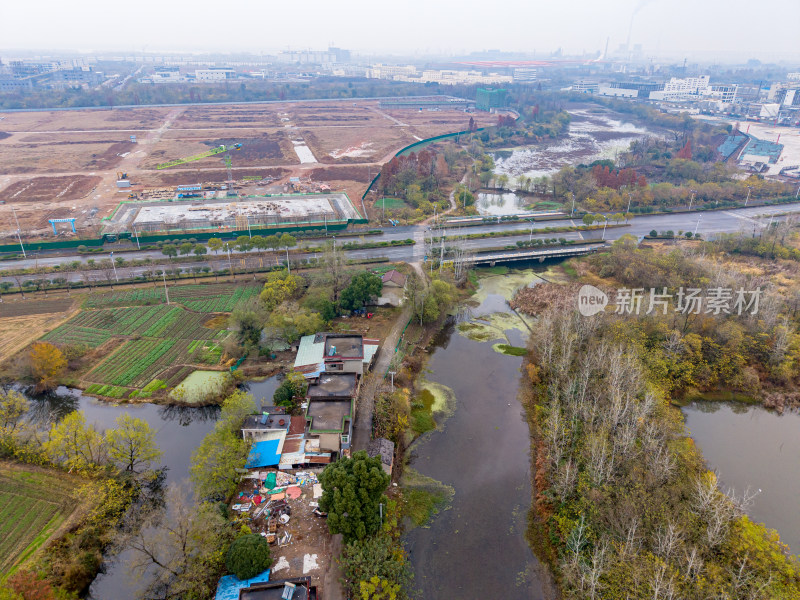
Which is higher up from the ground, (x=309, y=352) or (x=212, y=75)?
(x=212, y=75)

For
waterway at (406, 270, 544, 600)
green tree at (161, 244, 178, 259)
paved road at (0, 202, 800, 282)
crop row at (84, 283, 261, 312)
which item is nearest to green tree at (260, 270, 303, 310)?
crop row at (84, 283, 261, 312)

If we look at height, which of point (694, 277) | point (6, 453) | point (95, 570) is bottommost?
point (95, 570)

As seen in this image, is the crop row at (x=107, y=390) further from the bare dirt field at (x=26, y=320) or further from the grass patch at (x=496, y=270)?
the grass patch at (x=496, y=270)

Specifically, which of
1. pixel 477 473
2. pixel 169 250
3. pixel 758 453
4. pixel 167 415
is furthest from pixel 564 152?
pixel 167 415

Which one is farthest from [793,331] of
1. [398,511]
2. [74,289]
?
[74,289]

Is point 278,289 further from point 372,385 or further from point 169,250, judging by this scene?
point 169,250

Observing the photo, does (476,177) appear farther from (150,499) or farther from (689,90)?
(689,90)
